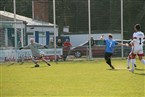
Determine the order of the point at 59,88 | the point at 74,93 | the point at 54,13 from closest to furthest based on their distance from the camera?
1. the point at 74,93
2. the point at 59,88
3. the point at 54,13

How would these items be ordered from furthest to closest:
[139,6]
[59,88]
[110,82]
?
[139,6], [110,82], [59,88]

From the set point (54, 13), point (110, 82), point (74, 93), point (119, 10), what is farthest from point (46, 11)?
point (74, 93)

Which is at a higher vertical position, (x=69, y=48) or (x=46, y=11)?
(x=46, y=11)

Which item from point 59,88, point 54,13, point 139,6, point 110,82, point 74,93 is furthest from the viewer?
point 139,6

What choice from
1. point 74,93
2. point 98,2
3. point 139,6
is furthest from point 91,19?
point 74,93

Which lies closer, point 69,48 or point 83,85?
point 83,85

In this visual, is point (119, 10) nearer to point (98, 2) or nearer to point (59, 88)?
point (98, 2)

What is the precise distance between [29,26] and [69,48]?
14.1 feet

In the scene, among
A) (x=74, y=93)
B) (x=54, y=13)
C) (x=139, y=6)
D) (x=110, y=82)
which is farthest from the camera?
(x=139, y=6)

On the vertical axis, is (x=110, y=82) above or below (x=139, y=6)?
below

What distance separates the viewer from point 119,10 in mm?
38906

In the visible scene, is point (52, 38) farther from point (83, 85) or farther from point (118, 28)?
point (83, 85)

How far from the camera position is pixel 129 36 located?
38812 mm

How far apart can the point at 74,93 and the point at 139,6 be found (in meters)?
28.5
